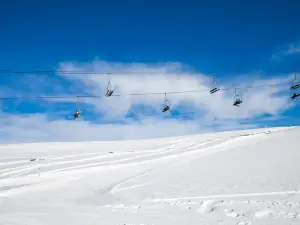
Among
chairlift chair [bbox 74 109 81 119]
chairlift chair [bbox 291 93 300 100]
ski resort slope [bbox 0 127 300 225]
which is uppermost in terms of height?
chairlift chair [bbox 291 93 300 100]

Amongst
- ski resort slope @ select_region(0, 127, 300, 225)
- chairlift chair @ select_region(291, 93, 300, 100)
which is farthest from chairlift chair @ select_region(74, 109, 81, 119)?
chairlift chair @ select_region(291, 93, 300, 100)

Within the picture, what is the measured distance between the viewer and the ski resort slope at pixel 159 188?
5914 mm

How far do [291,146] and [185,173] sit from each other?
336 inches

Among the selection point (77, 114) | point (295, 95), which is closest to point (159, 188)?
point (77, 114)

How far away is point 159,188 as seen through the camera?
29.9 feet

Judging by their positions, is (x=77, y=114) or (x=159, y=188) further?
(x=77, y=114)

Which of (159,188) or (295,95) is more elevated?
(295,95)

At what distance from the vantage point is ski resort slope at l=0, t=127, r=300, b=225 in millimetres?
5914

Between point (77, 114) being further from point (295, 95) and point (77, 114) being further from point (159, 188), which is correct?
point (295, 95)

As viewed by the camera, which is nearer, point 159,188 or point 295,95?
point 159,188

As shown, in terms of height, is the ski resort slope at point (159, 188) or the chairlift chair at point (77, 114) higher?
the chairlift chair at point (77, 114)

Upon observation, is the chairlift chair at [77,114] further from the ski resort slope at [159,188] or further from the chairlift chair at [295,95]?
the chairlift chair at [295,95]

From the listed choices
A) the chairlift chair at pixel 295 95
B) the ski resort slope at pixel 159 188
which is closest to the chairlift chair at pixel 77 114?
the ski resort slope at pixel 159 188

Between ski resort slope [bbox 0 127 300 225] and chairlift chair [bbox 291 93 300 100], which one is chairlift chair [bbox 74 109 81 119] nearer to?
ski resort slope [bbox 0 127 300 225]
